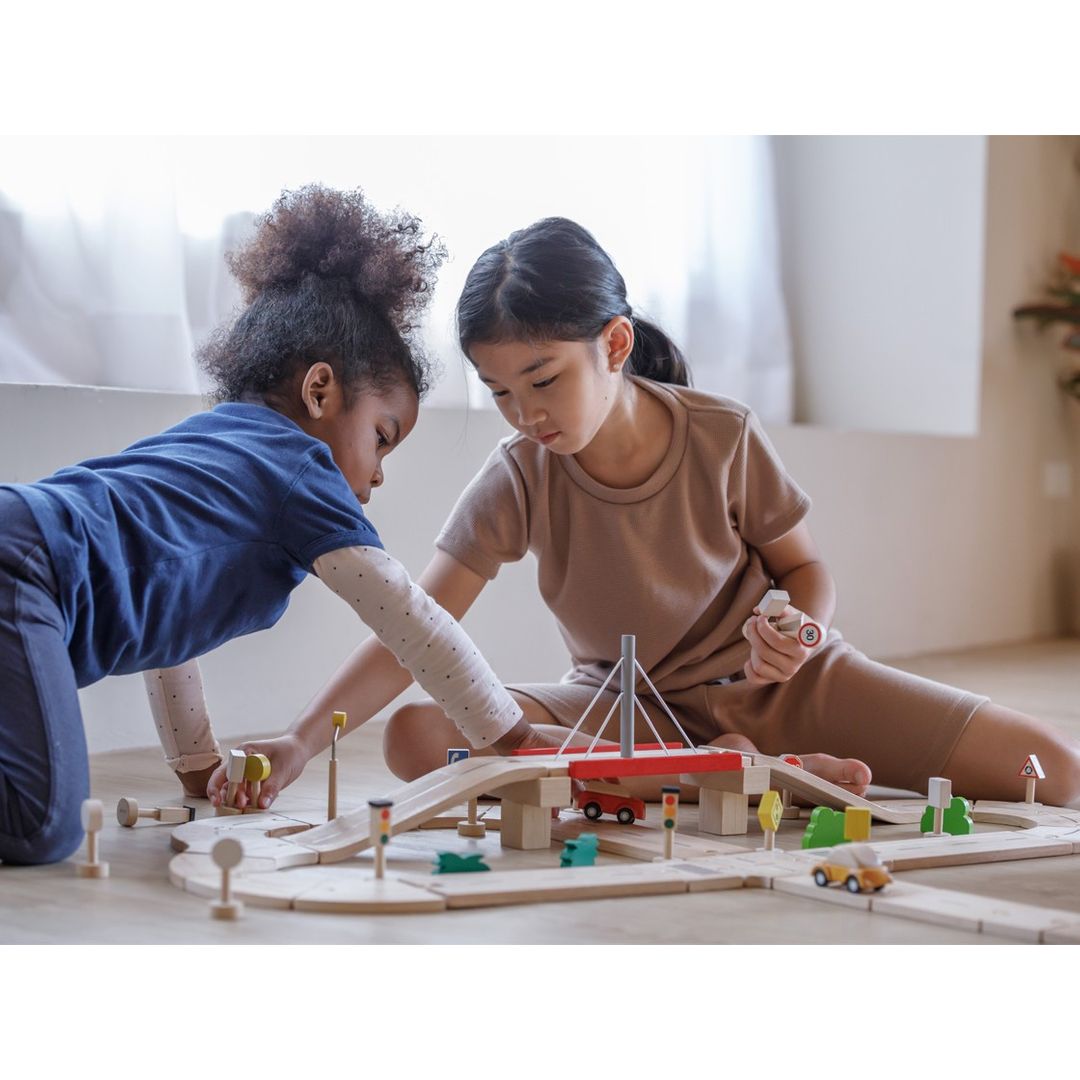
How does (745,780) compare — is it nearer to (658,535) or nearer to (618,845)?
(618,845)

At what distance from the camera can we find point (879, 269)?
324 cm

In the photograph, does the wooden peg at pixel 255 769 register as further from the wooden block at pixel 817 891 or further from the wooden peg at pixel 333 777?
the wooden block at pixel 817 891

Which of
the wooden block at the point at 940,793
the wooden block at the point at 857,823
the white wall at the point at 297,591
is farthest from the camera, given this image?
the white wall at the point at 297,591

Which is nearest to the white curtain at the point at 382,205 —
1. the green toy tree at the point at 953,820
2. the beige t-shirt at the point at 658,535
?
the beige t-shirt at the point at 658,535

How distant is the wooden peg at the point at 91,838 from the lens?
1019 mm

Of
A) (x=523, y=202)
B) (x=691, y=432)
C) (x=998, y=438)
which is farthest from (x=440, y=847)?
(x=998, y=438)

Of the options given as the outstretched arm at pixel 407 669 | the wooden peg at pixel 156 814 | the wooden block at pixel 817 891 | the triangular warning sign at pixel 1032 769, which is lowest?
the wooden peg at pixel 156 814

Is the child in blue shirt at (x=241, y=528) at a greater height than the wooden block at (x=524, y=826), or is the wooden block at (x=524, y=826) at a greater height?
the child in blue shirt at (x=241, y=528)

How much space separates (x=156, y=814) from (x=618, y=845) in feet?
1.38

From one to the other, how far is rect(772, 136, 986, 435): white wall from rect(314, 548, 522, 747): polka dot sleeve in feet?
6.98

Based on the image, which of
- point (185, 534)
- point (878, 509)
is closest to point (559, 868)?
point (185, 534)

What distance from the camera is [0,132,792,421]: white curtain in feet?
6.00

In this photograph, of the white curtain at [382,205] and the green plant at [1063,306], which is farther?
the green plant at [1063,306]

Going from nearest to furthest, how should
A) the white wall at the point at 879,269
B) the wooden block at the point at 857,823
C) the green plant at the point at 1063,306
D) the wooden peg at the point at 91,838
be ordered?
1. the wooden peg at the point at 91,838
2. the wooden block at the point at 857,823
3. the white wall at the point at 879,269
4. the green plant at the point at 1063,306
